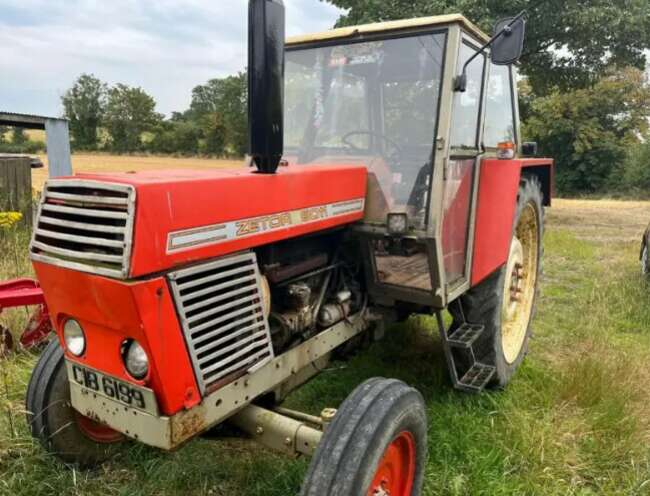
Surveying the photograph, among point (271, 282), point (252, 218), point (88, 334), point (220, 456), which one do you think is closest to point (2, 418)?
point (220, 456)

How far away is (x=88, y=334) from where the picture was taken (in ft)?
5.68

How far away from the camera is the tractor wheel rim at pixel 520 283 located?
3.74m

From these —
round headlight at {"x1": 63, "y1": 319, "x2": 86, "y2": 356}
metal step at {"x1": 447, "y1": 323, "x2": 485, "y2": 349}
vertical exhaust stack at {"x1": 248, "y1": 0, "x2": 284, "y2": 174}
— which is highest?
vertical exhaust stack at {"x1": 248, "y1": 0, "x2": 284, "y2": 174}

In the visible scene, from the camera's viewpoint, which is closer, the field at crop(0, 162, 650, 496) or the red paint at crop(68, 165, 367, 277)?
the red paint at crop(68, 165, 367, 277)

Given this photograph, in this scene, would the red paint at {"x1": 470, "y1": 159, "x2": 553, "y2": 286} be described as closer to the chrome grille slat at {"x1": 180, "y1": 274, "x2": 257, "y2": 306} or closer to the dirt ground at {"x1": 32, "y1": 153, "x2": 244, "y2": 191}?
the chrome grille slat at {"x1": 180, "y1": 274, "x2": 257, "y2": 306}

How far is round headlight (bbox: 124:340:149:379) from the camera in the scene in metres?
1.62

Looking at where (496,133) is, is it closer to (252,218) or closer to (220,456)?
(252,218)

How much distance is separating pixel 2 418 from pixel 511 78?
141 inches

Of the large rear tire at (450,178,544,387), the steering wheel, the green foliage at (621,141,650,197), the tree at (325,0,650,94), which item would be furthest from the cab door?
the green foliage at (621,141,650,197)

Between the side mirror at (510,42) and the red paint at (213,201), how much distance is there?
0.82 meters

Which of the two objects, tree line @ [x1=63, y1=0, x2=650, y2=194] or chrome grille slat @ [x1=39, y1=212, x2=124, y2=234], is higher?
tree line @ [x1=63, y1=0, x2=650, y2=194]

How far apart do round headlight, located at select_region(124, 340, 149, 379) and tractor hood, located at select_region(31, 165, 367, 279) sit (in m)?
0.26

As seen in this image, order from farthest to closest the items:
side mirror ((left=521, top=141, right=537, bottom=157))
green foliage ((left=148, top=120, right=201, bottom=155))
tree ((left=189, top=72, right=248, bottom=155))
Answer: green foliage ((left=148, top=120, right=201, bottom=155)), tree ((left=189, top=72, right=248, bottom=155)), side mirror ((left=521, top=141, right=537, bottom=157))

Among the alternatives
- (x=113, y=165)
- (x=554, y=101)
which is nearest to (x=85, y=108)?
(x=113, y=165)
